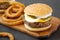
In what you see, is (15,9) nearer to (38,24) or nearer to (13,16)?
Answer: (13,16)

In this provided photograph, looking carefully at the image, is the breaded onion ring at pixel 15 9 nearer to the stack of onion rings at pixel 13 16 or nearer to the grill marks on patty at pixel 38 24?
the stack of onion rings at pixel 13 16

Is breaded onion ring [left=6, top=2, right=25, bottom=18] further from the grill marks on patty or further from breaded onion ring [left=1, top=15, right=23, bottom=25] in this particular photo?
the grill marks on patty

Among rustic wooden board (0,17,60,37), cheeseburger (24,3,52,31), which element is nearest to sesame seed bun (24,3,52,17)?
cheeseburger (24,3,52,31)

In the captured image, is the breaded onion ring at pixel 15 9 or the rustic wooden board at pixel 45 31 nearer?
the rustic wooden board at pixel 45 31

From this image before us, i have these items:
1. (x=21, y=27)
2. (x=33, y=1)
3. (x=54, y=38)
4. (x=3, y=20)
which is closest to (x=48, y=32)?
(x=54, y=38)

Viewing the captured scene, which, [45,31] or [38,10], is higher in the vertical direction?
[38,10]

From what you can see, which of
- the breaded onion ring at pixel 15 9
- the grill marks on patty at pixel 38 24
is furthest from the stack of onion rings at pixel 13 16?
the grill marks on patty at pixel 38 24

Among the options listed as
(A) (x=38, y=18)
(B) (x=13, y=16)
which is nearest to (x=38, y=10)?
(A) (x=38, y=18)

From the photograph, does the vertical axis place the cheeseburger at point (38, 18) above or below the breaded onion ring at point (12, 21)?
above

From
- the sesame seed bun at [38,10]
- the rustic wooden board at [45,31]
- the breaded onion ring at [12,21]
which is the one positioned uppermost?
the sesame seed bun at [38,10]
